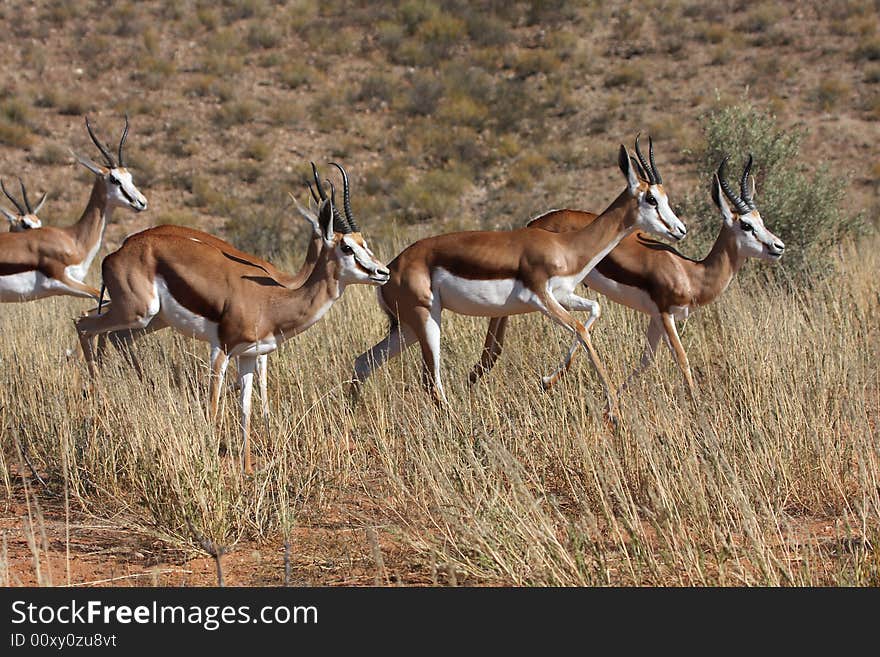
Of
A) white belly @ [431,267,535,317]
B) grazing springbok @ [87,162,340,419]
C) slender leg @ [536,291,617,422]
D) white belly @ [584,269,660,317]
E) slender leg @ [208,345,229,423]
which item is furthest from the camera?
white belly @ [584,269,660,317]

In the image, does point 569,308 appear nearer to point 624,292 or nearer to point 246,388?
point 624,292

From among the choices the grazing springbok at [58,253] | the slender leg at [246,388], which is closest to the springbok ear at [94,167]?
the grazing springbok at [58,253]

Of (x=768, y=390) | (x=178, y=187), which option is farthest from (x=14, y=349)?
(x=178, y=187)

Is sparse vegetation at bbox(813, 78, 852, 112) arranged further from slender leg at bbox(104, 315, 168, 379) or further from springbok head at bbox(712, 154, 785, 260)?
slender leg at bbox(104, 315, 168, 379)

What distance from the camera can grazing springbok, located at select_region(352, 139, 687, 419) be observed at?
7.70m

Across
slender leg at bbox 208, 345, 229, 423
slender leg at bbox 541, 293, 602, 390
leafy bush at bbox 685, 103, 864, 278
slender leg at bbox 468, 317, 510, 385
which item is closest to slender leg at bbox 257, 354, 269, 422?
slender leg at bbox 208, 345, 229, 423

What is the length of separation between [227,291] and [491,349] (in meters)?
2.43

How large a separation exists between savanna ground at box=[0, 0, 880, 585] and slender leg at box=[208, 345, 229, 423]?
0.64ft

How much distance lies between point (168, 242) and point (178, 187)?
1656cm

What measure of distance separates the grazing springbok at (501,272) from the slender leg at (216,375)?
41.0 inches

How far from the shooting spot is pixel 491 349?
8.67 m

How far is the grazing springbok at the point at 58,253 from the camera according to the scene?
9.52 metres

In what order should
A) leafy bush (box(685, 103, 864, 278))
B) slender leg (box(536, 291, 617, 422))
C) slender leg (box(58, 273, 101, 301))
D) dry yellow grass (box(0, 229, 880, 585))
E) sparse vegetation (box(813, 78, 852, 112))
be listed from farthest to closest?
sparse vegetation (box(813, 78, 852, 112)) → leafy bush (box(685, 103, 864, 278)) → slender leg (box(58, 273, 101, 301)) → slender leg (box(536, 291, 617, 422)) → dry yellow grass (box(0, 229, 880, 585))

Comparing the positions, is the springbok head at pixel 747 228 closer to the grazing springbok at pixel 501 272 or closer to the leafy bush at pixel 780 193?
the grazing springbok at pixel 501 272
